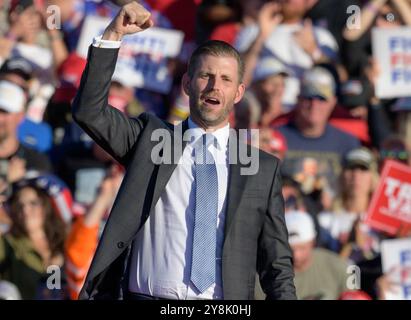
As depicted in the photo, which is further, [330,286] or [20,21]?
[20,21]

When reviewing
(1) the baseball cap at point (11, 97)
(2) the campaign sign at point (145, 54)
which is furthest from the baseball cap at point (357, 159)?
(1) the baseball cap at point (11, 97)

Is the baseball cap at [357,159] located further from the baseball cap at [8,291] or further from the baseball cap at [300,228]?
the baseball cap at [8,291]

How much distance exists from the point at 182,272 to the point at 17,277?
11.1 feet

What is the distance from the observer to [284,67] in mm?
6992

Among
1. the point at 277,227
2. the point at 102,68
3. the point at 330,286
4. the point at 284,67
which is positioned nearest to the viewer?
the point at 102,68

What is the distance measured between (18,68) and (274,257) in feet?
12.5

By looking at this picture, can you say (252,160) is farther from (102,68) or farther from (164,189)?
(102,68)

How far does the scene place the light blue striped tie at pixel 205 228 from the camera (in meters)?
3.39

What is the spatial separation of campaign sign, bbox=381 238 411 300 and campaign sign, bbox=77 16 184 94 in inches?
72.1

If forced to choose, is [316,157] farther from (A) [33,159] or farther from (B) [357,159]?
(A) [33,159]

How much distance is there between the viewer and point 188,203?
3.46 meters

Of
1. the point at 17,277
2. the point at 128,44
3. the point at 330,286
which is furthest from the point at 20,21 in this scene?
the point at 330,286

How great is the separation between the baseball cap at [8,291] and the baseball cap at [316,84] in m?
2.29

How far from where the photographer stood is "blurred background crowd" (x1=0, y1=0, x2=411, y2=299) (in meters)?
6.61
